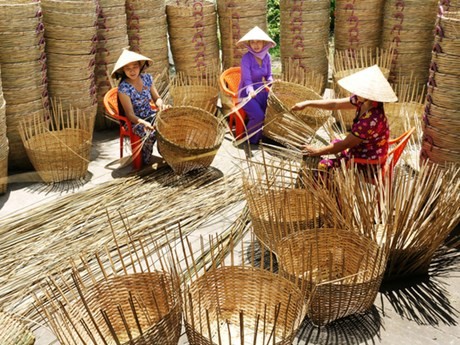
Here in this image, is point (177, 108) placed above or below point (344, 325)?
above

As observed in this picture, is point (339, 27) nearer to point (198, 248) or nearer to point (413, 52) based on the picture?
point (413, 52)

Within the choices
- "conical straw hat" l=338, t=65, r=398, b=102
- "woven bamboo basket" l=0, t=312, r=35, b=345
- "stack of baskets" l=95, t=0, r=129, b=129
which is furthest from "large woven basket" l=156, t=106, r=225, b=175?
"woven bamboo basket" l=0, t=312, r=35, b=345

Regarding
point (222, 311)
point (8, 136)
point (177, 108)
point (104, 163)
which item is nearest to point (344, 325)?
point (222, 311)

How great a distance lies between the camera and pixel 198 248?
3.22 meters

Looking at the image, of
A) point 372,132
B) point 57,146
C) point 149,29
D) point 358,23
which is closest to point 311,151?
point 372,132

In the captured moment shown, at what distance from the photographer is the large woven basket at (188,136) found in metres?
3.94

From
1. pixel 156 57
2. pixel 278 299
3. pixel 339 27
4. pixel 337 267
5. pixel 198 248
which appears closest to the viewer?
pixel 278 299

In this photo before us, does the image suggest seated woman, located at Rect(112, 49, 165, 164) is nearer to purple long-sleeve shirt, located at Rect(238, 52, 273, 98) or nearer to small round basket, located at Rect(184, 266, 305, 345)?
purple long-sleeve shirt, located at Rect(238, 52, 273, 98)

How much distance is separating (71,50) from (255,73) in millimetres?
1507

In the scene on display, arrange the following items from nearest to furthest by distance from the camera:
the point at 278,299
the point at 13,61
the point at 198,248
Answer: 1. the point at 278,299
2. the point at 198,248
3. the point at 13,61

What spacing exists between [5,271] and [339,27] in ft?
13.7

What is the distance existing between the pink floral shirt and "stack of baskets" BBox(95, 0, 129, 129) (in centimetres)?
236

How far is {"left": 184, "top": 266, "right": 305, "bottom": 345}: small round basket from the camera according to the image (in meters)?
2.36

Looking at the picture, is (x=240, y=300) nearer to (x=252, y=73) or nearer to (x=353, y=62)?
(x=252, y=73)
